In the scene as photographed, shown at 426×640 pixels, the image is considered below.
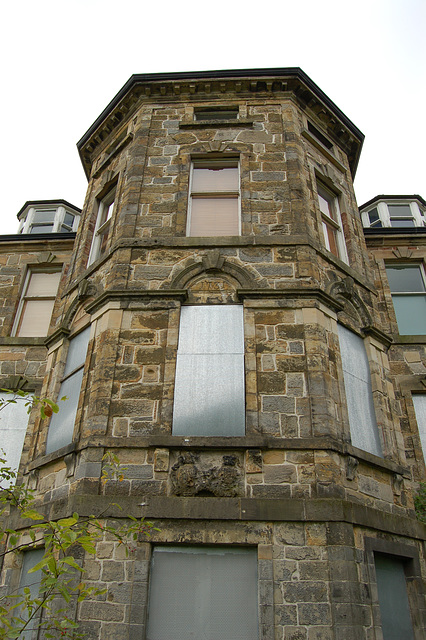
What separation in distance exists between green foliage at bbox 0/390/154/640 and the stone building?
0.21 metres

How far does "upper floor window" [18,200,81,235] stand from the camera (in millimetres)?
17109

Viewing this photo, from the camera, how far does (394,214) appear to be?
56.5ft

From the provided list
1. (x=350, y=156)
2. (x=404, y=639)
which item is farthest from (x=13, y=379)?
(x=350, y=156)

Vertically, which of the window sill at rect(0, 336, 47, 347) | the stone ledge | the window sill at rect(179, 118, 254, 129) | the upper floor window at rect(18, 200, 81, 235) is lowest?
the stone ledge

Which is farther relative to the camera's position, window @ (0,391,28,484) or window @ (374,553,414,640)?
window @ (0,391,28,484)

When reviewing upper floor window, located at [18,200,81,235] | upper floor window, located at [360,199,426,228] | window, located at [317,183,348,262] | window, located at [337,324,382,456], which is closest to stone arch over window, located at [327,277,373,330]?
window, located at [337,324,382,456]

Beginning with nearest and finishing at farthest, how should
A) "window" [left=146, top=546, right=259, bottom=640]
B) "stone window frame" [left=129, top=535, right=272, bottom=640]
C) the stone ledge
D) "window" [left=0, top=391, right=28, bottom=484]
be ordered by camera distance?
"stone window frame" [left=129, top=535, right=272, bottom=640], "window" [left=146, top=546, right=259, bottom=640], the stone ledge, "window" [left=0, top=391, right=28, bottom=484]

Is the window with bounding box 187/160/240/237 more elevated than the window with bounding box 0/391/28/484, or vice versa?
the window with bounding box 187/160/240/237

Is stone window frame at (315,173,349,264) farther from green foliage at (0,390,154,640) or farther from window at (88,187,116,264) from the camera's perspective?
green foliage at (0,390,154,640)

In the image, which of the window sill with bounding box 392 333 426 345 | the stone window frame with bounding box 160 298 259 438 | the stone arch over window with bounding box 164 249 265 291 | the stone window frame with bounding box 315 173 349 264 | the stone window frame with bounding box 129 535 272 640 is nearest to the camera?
the stone window frame with bounding box 129 535 272 640

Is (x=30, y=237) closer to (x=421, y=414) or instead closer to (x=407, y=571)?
(x=421, y=414)

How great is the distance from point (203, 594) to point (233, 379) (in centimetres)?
289

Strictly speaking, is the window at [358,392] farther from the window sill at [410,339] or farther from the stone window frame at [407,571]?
the window sill at [410,339]

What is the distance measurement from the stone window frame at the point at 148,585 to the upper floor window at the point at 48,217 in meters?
12.7
